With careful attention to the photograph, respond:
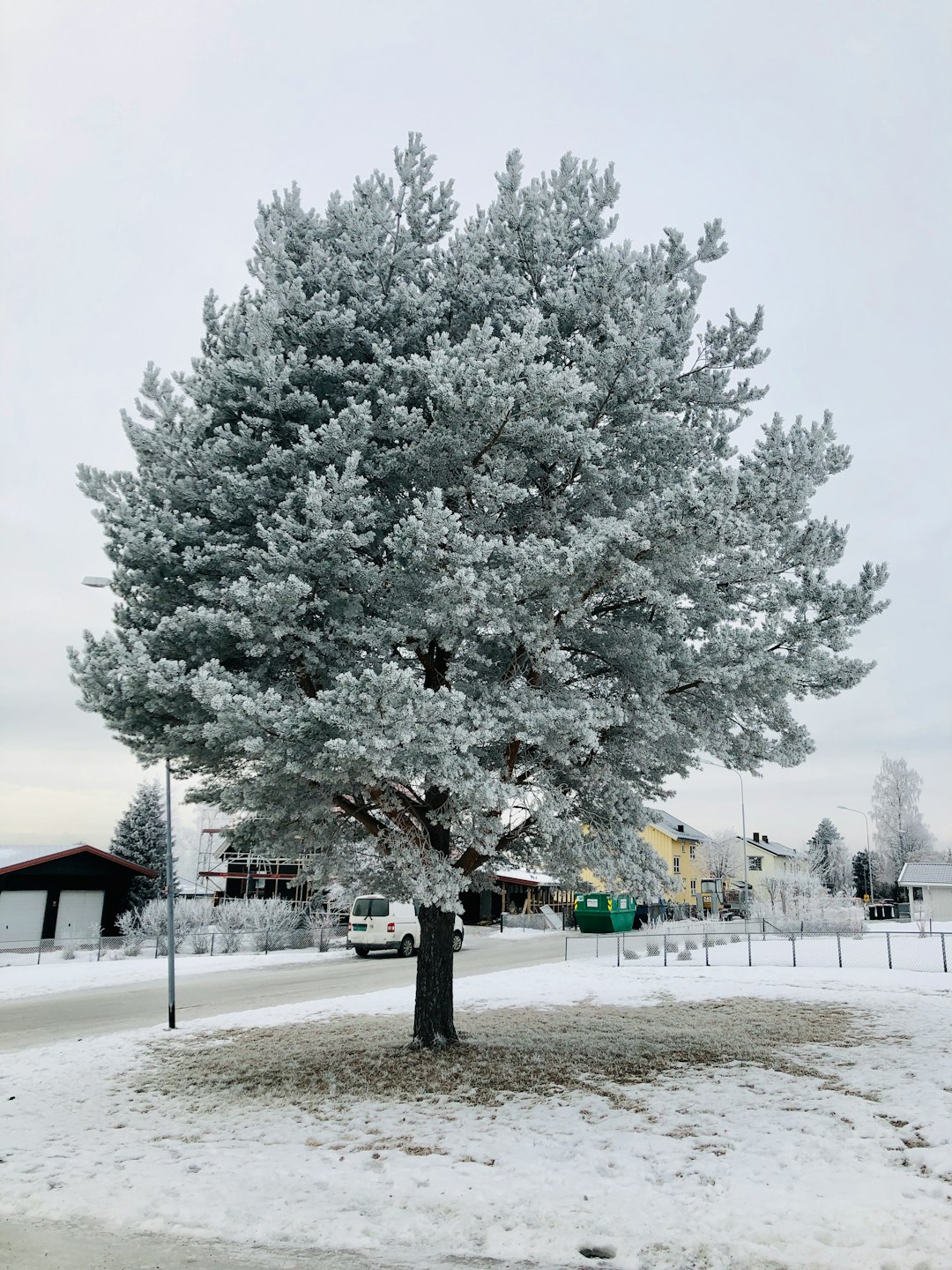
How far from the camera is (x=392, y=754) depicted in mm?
8227

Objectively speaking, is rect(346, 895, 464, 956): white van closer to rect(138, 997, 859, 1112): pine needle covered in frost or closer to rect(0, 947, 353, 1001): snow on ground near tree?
rect(0, 947, 353, 1001): snow on ground near tree

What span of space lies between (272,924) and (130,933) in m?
5.02

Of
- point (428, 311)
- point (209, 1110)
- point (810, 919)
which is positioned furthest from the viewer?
point (810, 919)

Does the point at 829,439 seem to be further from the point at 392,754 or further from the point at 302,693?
the point at 302,693

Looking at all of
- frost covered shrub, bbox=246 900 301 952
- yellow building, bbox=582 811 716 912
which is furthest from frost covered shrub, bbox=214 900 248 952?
yellow building, bbox=582 811 716 912

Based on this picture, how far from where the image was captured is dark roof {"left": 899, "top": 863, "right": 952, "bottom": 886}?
1757 inches

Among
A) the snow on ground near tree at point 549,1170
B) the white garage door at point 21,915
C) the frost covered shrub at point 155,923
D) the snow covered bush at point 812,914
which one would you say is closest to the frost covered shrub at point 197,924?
the frost covered shrub at point 155,923

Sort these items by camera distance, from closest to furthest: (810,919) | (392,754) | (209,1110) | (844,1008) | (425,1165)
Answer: (425,1165) < (392,754) < (209,1110) < (844,1008) < (810,919)

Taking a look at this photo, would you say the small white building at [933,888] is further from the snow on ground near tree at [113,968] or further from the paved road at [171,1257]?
the paved road at [171,1257]

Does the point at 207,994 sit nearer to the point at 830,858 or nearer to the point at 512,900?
the point at 512,900

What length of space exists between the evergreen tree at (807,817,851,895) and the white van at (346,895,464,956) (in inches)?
1915

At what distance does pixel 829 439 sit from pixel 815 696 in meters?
3.25

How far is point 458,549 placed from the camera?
8430 millimetres

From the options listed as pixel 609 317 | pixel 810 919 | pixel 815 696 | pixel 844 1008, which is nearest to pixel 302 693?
pixel 609 317
